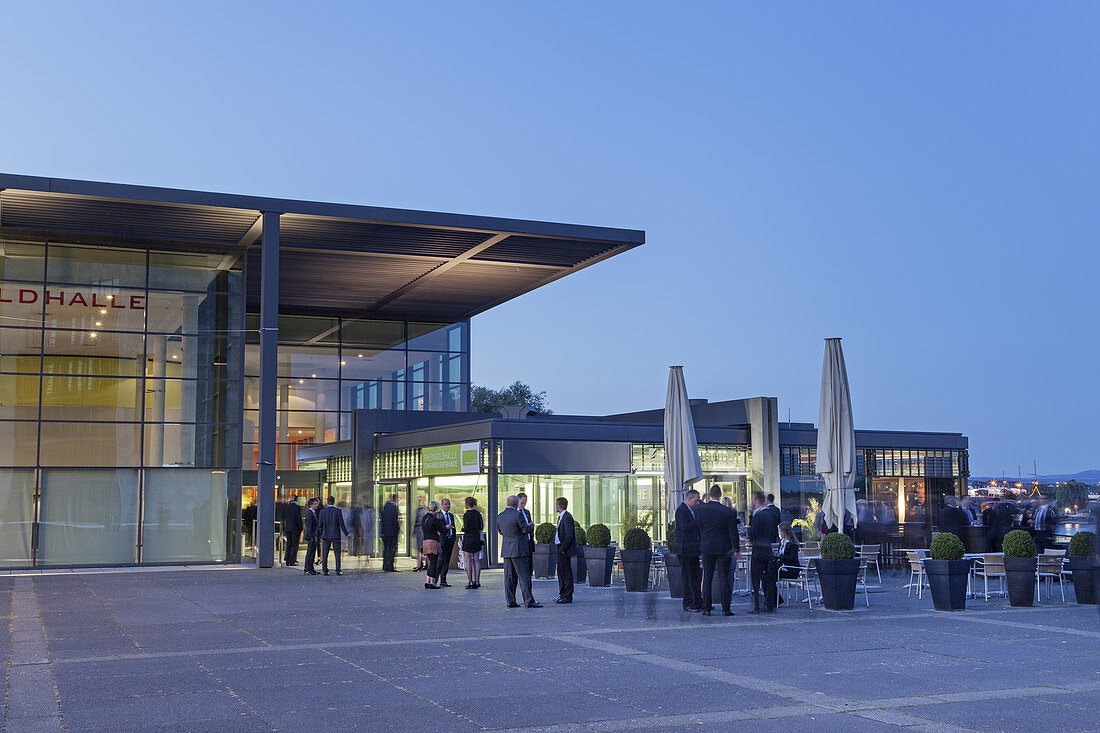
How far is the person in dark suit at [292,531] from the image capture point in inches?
973

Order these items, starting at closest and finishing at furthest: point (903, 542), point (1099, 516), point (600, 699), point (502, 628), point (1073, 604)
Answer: point (1099, 516)
point (600, 699)
point (502, 628)
point (1073, 604)
point (903, 542)

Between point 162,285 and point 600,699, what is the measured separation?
20.7 metres

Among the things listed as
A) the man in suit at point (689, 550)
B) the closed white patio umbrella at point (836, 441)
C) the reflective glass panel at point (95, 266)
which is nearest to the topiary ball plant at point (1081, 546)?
the closed white patio umbrella at point (836, 441)

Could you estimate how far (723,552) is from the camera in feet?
46.3

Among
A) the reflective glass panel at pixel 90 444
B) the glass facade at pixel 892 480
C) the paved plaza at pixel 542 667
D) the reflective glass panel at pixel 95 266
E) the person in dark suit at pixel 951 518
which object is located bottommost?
the paved plaza at pixel 542 667

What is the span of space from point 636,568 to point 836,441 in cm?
383

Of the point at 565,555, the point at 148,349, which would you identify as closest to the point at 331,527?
the point at 565,555

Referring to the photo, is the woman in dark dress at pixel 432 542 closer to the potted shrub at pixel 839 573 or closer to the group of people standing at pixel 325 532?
the group of people standing at pixel 325 532

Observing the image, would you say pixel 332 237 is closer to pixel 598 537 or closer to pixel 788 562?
pixel 598 537

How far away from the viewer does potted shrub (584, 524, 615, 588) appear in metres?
18.7

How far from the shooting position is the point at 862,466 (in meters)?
29.0

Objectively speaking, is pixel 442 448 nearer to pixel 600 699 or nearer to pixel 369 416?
pixel 369 416

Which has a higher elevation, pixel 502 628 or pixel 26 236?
pixel 26 236

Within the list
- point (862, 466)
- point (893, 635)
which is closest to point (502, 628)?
point (893, 635)
